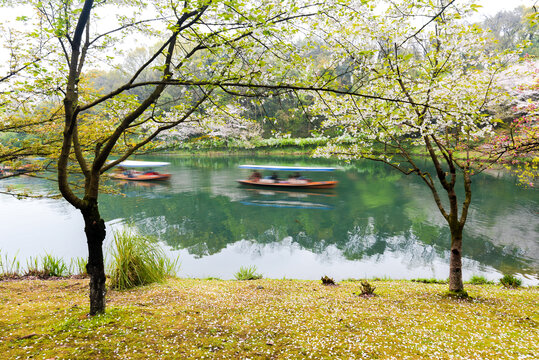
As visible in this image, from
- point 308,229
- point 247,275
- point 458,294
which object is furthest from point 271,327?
point 308,229

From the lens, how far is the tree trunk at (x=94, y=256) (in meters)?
Result: 4.37

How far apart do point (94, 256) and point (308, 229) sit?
13664mm

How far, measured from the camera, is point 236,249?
14.0m

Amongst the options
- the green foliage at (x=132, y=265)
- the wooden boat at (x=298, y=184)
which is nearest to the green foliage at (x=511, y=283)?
the green foliage at (x=132, y=265)

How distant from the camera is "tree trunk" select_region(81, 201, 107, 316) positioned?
14.3 feet

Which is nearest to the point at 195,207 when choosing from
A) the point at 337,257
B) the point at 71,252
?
the point at 71,252

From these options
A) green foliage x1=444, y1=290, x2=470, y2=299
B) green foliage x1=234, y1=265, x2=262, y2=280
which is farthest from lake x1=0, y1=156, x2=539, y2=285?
green foliage x1=444, y1=290, x2=470, y2=299

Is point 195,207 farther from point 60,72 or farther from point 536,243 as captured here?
point 536,243

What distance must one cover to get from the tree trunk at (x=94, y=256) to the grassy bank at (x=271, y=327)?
237 millimetres

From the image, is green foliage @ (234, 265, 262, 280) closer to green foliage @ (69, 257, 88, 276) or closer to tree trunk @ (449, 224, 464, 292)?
green foliage @ (69, 257, 88, 276)

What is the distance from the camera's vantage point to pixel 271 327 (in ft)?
15.0

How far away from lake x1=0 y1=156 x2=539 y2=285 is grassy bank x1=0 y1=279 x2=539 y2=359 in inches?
202

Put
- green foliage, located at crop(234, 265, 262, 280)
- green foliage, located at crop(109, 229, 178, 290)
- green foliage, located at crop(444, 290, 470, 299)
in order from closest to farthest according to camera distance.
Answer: green foliage, located at crop(444, 290, 470, 299)
green foliage, located at crop(109, 229, 178, 290)
green foliage, located at crop(234, 265, 262, 280)

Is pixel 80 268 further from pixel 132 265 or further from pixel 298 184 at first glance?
pixel 298 184
